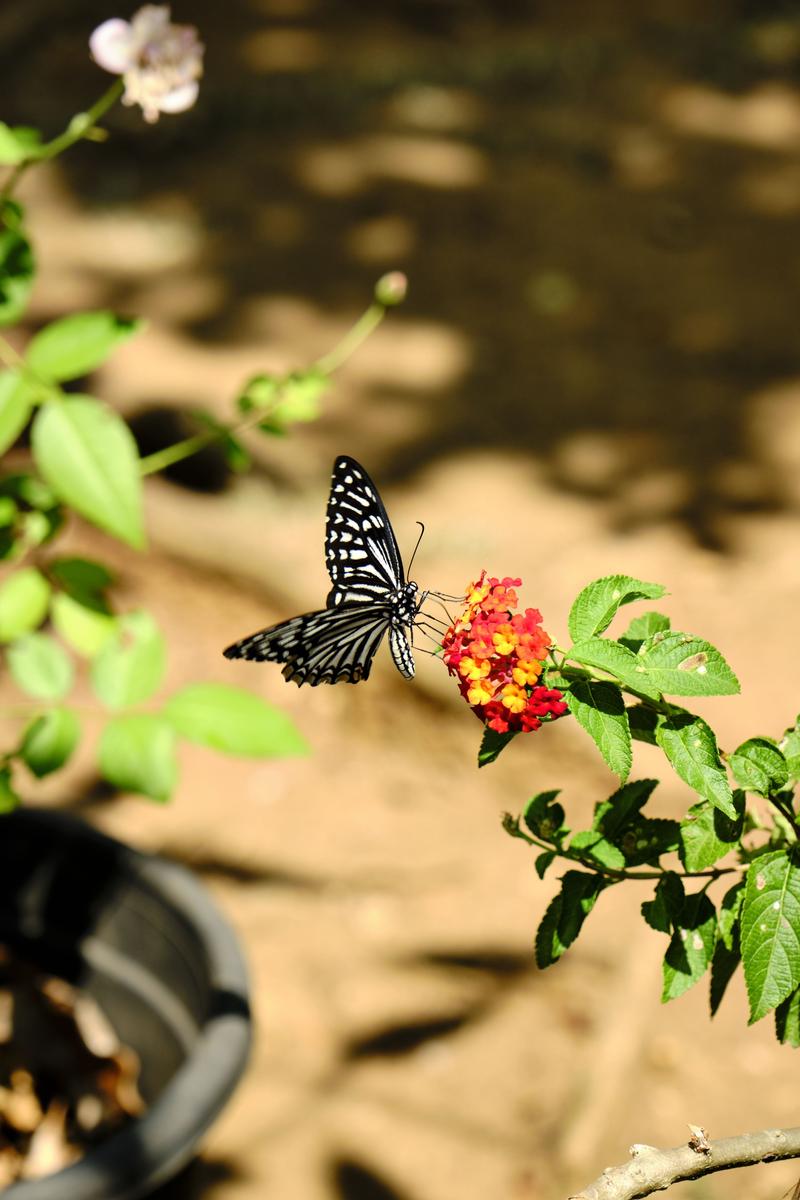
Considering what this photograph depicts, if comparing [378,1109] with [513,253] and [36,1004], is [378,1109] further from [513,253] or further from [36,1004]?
[513,253]

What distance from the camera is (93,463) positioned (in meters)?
1.27

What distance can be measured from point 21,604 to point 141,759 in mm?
323

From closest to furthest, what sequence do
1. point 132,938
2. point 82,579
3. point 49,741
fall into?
point 49,741, point 82,579, point 132,938

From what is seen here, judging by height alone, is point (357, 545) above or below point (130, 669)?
below

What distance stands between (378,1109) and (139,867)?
63cm

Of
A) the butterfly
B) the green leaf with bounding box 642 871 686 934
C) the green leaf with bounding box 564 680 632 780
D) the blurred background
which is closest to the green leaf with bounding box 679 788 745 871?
the green leaf with bounding box 642 871 686 934

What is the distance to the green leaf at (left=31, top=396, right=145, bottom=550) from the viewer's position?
1.25m

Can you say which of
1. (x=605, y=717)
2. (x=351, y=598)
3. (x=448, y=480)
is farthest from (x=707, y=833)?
(x=448, y=480)

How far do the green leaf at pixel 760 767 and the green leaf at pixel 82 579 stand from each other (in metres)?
0.94

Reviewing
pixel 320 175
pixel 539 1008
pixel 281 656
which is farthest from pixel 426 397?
pixel 281 656

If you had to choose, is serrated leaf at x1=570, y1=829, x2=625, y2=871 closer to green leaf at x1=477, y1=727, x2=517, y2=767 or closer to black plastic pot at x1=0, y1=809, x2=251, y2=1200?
green leaf at x1=477, y1=727, x2=517, y2=767

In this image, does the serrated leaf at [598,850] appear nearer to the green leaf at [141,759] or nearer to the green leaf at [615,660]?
the green leaf at [615,660]

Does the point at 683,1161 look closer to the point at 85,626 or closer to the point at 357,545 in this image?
the point at 357,545

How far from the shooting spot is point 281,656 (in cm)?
98
